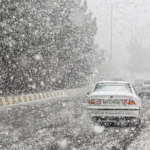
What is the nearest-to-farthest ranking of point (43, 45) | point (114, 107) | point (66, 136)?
point (66, 136) < point (114, 107) < point (43, 45)

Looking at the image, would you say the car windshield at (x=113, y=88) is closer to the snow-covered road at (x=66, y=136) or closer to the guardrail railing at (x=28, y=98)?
the snow-covered road at (x=66, y=136)

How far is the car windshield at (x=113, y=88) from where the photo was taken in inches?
396

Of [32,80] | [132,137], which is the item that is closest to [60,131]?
[132,137]

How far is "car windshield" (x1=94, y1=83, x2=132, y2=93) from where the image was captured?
396 inches

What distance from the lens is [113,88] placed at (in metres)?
10.2

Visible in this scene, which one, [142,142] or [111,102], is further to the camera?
[111,102]

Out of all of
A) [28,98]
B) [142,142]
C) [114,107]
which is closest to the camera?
[142,142]

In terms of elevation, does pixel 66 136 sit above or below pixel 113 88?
below

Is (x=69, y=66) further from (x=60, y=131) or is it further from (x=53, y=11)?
(x=60, y=131)

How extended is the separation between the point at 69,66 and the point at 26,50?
1134 centimetres

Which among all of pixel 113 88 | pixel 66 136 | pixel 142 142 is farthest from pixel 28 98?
pixel 142 142

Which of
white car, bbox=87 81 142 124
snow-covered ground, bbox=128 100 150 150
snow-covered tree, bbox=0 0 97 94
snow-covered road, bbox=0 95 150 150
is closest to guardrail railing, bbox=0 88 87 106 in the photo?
snow-covered tree, bbox=0 0 97 94

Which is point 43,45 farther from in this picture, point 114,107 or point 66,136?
point 66,136

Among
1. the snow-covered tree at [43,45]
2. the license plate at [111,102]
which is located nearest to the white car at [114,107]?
the license plate at [111,102]
